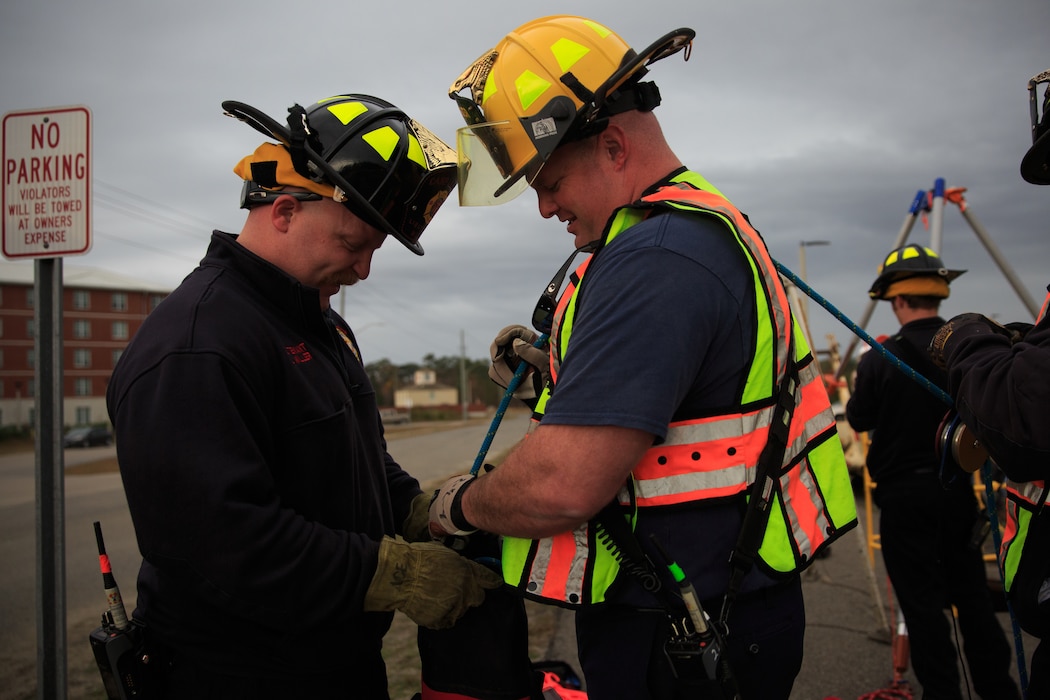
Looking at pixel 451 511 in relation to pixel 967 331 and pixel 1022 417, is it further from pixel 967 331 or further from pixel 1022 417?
pixel 967 331

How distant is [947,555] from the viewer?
4.51 meters

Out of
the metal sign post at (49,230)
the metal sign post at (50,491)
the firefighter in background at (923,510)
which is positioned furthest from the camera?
the firefighter in background at (923,510)


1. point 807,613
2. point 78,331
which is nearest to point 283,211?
point 807,613

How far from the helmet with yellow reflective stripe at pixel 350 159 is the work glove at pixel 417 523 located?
3.50 feet

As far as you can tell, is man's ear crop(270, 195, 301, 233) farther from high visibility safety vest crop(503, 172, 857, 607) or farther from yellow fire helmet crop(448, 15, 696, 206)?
high visibility safety vest crop(503, 172, 857, 607)

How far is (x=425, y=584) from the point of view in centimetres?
217

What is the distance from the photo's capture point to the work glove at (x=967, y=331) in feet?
8.48

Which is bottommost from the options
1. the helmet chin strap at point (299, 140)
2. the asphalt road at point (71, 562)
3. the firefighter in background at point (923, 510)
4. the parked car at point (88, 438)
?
the parked car at point (88, 438)

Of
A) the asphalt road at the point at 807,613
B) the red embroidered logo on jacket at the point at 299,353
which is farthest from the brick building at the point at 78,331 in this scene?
the red embroidered logo on jacket at the point at 299,353

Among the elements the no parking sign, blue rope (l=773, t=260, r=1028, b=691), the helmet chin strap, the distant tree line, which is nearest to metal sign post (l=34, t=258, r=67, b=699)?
the no parking sign

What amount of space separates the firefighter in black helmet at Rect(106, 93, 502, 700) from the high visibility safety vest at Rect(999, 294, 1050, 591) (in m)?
1.77

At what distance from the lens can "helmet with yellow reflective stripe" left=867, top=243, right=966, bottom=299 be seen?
4855 millimetres

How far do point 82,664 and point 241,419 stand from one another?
4.33 m

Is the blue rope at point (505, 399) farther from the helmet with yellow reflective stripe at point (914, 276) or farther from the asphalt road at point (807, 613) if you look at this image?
the helmet with yellow reflective stripe at point (914, 276)
